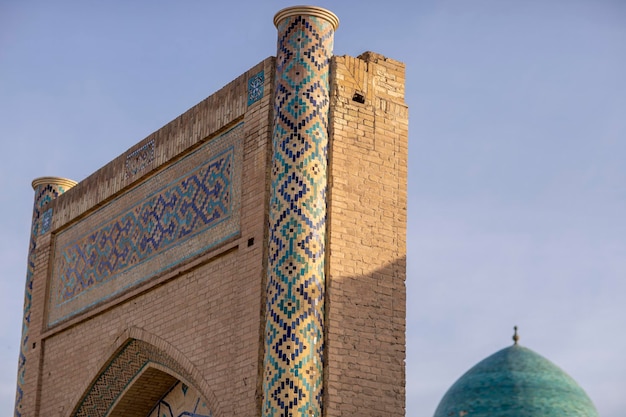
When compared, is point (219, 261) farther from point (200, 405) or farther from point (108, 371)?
point (108, 371)

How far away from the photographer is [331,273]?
25.1 feet

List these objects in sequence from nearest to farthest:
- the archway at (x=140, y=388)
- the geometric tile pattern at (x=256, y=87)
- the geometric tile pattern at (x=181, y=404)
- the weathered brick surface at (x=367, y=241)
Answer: the weathered brick surface at (x=367, y=241) → the geometric tile pattern at (x=256, y=87) → the geometric tile pattern at (x=181, y=404) → the archway at (x=140, y=388)

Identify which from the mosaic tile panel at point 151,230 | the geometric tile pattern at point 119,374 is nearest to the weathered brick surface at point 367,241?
the mosaic tile panel at point 151,230

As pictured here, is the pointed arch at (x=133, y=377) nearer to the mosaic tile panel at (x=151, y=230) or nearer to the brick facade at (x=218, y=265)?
the brick facade at (x=218, y=265)

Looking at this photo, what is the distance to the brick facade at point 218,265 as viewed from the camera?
773 centimetres

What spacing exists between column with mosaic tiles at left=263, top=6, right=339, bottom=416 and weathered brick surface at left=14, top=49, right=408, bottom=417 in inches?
3.8

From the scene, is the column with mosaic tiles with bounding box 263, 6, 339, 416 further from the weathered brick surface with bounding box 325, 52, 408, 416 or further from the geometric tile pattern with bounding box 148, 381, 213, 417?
the geometric tile pattern with bounding box 148, 381, 213, 417

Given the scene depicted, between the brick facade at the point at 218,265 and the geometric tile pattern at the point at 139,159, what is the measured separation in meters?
0.02

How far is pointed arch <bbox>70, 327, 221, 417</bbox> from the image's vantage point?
893cm

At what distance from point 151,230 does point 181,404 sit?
1359 mm

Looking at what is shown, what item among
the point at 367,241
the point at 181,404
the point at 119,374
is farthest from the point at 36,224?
the point at 367,241

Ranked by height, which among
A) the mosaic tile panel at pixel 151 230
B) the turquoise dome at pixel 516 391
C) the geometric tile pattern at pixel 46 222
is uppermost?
the turquoise dome at pixel 516 391

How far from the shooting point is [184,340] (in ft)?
28.3

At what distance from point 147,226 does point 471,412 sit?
41.2 feet
